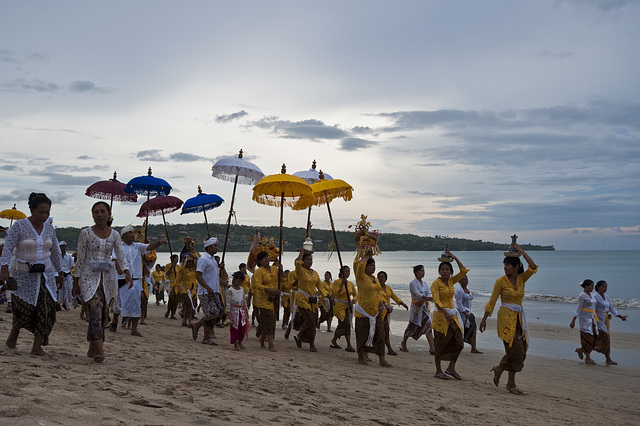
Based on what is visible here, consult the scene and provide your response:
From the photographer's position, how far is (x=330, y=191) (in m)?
12.1

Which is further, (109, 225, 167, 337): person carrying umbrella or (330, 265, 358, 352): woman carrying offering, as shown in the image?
(330, 265, 358, 352): woman carrying offering

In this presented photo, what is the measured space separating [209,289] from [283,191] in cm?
269

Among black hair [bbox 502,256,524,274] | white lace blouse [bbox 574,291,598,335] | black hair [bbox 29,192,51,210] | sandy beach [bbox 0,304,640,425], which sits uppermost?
black hair [bbox 29,192,51,210]

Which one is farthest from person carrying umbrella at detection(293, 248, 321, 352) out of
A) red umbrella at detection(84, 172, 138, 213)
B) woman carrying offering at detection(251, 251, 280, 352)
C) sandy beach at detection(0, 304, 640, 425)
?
red umbrella at detection(84, 172, 138, 213)

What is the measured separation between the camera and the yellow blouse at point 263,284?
10.0m

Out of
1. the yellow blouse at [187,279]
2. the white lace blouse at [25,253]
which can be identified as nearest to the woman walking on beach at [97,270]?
the white lace blouse at [25,253]

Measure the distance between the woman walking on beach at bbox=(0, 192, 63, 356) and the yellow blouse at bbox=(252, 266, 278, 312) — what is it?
415cm

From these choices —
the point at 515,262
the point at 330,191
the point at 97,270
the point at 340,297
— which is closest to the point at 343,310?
the point at 340,297

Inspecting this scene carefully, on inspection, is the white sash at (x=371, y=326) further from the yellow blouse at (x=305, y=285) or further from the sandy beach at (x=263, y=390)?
the yellow blouse at (x=305, y=285)

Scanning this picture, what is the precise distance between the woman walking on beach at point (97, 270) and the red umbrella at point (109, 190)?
334 inches

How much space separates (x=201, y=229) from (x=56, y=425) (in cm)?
5382

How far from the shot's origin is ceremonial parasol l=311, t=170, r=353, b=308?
37.5ft

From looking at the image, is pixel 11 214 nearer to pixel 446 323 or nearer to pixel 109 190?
pixel 109 190

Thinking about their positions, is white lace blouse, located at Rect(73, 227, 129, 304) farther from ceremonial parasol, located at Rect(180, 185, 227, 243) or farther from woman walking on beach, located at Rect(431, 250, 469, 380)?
ceremonial parasol, located at Rect(180, 185, 227, 243)
